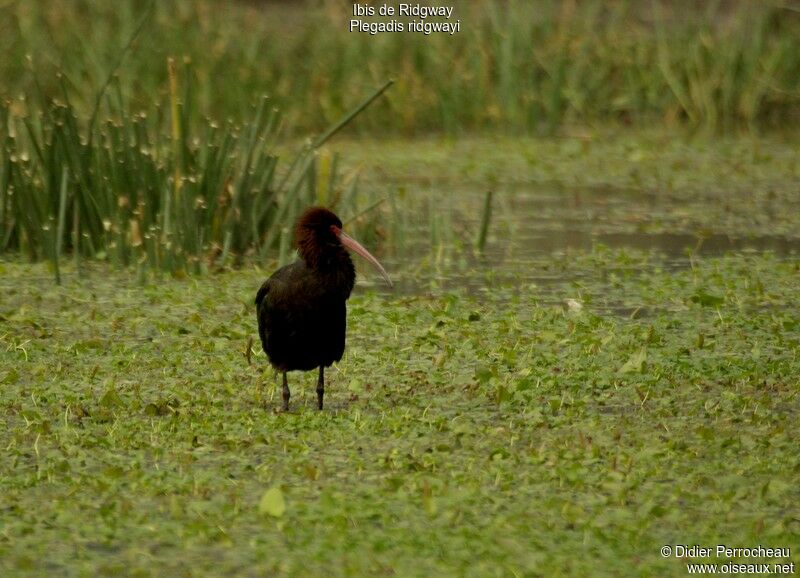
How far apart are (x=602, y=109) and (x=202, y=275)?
7.40 m

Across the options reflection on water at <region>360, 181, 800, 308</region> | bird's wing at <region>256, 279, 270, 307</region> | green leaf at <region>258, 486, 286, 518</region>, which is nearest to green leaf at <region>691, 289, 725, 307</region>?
reflection on water at <region>360, 181, 800, 308</region>

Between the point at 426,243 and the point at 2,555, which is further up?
the point at 2,555

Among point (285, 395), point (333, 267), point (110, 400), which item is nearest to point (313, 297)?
point (333, 267)

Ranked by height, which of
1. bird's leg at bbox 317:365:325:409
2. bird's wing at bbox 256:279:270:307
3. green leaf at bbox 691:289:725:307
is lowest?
green leaf at bbox 691:289:725:307

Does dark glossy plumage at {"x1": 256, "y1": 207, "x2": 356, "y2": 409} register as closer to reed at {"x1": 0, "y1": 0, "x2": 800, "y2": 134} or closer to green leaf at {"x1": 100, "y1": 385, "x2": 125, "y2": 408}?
green leaf at {"x1": 100, "y1": 385, "x2": 125, "y2": 408}

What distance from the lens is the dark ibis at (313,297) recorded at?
626cm

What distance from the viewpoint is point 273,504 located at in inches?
192

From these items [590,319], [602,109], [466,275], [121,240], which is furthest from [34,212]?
[602,109]

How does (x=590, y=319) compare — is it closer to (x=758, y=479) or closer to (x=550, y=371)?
(x=550, y=371)

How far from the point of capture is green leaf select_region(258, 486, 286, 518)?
487 centimetres

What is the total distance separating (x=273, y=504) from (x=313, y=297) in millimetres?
1509

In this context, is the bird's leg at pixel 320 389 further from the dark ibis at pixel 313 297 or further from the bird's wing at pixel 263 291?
the bird's wing at pixel 263 291

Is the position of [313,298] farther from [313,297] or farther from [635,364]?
[635,364]

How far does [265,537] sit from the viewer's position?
15.5 feet
